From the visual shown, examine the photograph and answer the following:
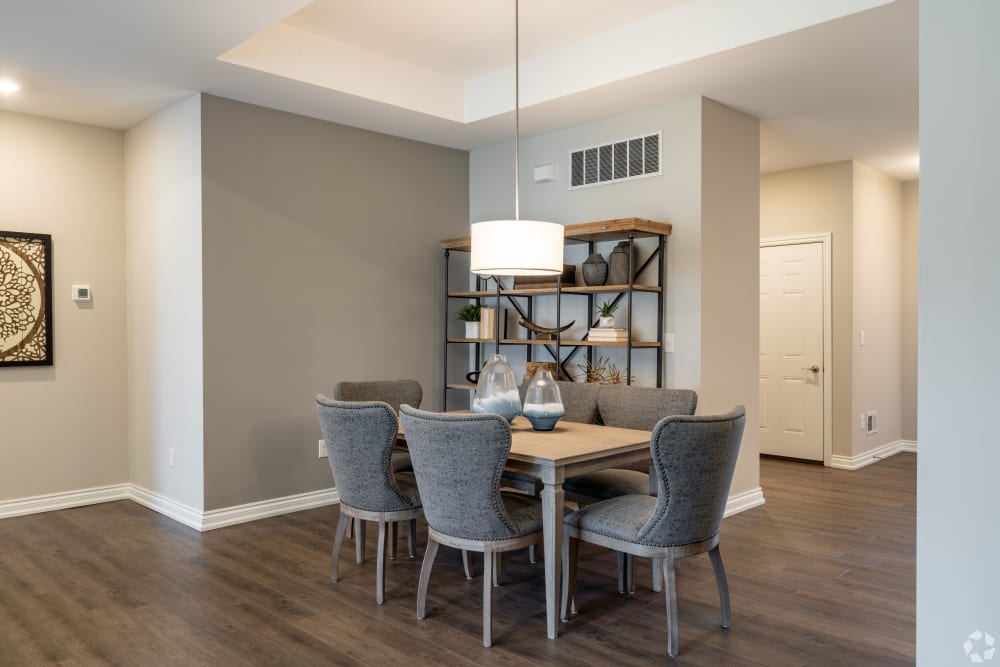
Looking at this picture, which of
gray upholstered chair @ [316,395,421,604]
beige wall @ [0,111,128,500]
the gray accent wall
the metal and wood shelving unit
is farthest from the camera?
beige wall @ [0,111,128,500]

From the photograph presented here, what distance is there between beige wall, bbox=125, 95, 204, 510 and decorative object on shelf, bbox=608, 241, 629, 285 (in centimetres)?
248

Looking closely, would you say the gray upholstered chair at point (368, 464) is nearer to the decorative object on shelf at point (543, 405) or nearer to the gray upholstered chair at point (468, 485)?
the gray upholstered chair at point (468, 485)

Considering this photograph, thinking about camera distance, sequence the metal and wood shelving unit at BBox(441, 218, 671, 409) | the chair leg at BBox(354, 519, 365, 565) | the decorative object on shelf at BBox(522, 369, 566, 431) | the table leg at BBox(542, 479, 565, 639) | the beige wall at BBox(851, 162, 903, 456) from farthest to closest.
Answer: the beige wall at BBox(851, 162, 903, 456), the metal and wood shelving unit at BBox(441, 218, 671, 409), the chair leg at BBox(354, 519, 365, 565), the decorative object on shelf at BBox(522, 369, 566, 431), the table leg at BBox(542, 479, 565, 639)

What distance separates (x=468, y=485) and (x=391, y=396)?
1641mm

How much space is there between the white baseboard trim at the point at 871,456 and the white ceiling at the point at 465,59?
2.67m

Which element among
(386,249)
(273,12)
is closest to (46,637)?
(273,12)

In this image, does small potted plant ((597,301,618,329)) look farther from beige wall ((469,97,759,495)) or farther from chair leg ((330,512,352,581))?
chair leg ((330,512,352,581))

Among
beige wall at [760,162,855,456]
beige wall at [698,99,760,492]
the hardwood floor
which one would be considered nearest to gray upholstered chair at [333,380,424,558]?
the hardwood floor

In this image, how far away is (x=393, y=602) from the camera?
3.15 m

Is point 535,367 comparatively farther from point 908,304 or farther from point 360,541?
point 908,304

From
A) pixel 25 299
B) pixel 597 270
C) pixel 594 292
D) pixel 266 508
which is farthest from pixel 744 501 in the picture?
pixel 25 299

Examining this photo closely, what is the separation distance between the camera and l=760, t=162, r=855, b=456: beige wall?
244 inches

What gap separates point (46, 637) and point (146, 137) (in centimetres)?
327

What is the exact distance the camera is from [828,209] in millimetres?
6316
